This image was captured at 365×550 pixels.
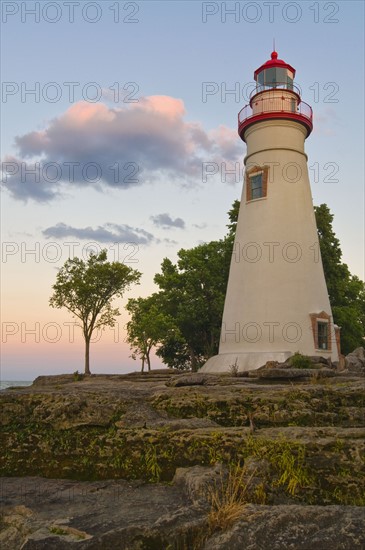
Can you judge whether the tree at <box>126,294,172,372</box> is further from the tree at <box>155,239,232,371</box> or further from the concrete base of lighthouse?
the concrete base of lighthouse

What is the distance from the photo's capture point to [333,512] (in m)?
4.02

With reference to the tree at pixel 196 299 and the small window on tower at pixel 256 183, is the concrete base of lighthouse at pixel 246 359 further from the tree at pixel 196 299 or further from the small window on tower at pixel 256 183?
the tree at pixel 196 299

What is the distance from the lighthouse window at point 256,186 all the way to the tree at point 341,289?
9.12 m

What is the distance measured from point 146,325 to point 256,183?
1518 cm

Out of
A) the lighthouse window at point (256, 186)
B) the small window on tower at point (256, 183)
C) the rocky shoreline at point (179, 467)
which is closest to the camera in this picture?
the rocky shoreline at point (179, 467)

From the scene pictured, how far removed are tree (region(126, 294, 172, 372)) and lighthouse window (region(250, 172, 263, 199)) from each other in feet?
38.5

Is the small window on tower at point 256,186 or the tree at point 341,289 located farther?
the tree at point 341,289

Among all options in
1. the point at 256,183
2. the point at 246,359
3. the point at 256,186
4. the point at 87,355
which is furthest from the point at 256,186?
the point at 87,355

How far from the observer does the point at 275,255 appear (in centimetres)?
2141

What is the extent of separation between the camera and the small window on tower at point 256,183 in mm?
22344

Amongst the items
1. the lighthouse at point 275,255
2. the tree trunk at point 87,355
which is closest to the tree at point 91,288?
the tree trunk at point 87,355

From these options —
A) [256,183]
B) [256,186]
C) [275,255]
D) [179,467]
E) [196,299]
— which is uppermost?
[256,183]

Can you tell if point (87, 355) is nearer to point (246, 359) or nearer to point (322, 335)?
point (246, 359)

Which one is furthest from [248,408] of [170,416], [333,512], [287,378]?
[287,378]
